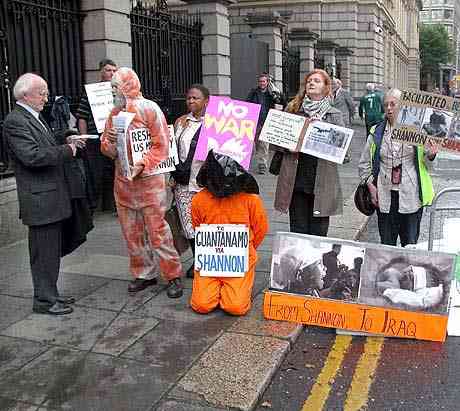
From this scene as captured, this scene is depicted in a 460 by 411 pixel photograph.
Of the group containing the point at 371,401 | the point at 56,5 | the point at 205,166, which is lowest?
the point at 371,401

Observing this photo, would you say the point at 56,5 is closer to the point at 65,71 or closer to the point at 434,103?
the point at 65,71

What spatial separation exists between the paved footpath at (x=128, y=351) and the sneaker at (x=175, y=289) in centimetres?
7

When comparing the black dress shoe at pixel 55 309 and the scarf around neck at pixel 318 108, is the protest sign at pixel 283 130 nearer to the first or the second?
the scarf around neck at pixel 318 108

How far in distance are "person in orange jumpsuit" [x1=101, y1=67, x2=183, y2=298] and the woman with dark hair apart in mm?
341

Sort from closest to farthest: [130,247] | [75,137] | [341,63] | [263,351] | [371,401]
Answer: [371,401] → [263,351] → [75,137] → [130,247] → [341,63]

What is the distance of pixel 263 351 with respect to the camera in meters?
4.24

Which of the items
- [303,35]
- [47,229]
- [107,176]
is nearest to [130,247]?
[47,229]

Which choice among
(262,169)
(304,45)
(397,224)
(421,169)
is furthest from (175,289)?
(304,45)

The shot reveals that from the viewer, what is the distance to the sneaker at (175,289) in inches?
210

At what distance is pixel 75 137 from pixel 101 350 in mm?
1660

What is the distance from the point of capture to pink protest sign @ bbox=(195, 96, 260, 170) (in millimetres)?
5136

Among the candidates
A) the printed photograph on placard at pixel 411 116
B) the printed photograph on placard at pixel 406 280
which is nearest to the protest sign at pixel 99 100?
the printed photograph on placard at pixel 411 116

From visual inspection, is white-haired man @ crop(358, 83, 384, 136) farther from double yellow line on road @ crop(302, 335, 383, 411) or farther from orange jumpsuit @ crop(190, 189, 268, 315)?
double yellow line on road @ crop(302, 335, 383, 411)

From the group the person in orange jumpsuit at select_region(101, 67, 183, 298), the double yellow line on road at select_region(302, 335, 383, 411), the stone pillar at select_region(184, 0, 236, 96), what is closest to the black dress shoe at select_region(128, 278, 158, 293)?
the person in orange jumpsuit at select_region(101, 67, 183, 298)
